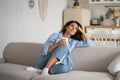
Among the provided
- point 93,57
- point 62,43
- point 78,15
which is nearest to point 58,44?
point 62,43

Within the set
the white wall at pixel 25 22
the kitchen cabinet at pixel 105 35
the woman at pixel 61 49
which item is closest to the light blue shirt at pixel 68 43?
the woman at pixel 61 49

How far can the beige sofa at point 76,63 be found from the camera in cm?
271

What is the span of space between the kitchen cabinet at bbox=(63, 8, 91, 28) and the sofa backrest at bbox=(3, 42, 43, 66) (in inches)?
95.0

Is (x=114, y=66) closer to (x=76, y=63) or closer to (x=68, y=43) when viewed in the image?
(x=76, y=63)

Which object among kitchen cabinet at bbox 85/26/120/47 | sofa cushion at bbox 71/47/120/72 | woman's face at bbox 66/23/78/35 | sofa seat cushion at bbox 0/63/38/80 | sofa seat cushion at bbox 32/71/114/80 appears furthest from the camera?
kitchen cabinet at bbox 85/26/120/47

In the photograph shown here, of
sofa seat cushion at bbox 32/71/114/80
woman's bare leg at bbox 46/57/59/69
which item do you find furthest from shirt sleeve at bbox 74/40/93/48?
sofa seat cushion at bbox 32/71/114/80

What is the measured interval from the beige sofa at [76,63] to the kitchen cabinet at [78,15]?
242 cm

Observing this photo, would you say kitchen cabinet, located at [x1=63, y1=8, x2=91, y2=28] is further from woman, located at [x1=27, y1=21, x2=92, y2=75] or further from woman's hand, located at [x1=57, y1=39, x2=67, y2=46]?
woman's hand, located at [x1=57, y1=39, x2=67, y2=46]

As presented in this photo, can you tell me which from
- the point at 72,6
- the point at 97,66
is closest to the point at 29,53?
the point at 97,66

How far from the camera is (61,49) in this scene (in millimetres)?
2967

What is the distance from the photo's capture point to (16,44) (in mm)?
3656

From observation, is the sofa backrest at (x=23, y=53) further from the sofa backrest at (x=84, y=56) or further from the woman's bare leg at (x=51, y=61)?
the woman's bare leg at (x=51, y=61)

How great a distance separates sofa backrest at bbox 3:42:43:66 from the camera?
3.42 meters

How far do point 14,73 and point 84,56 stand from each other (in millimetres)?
892
